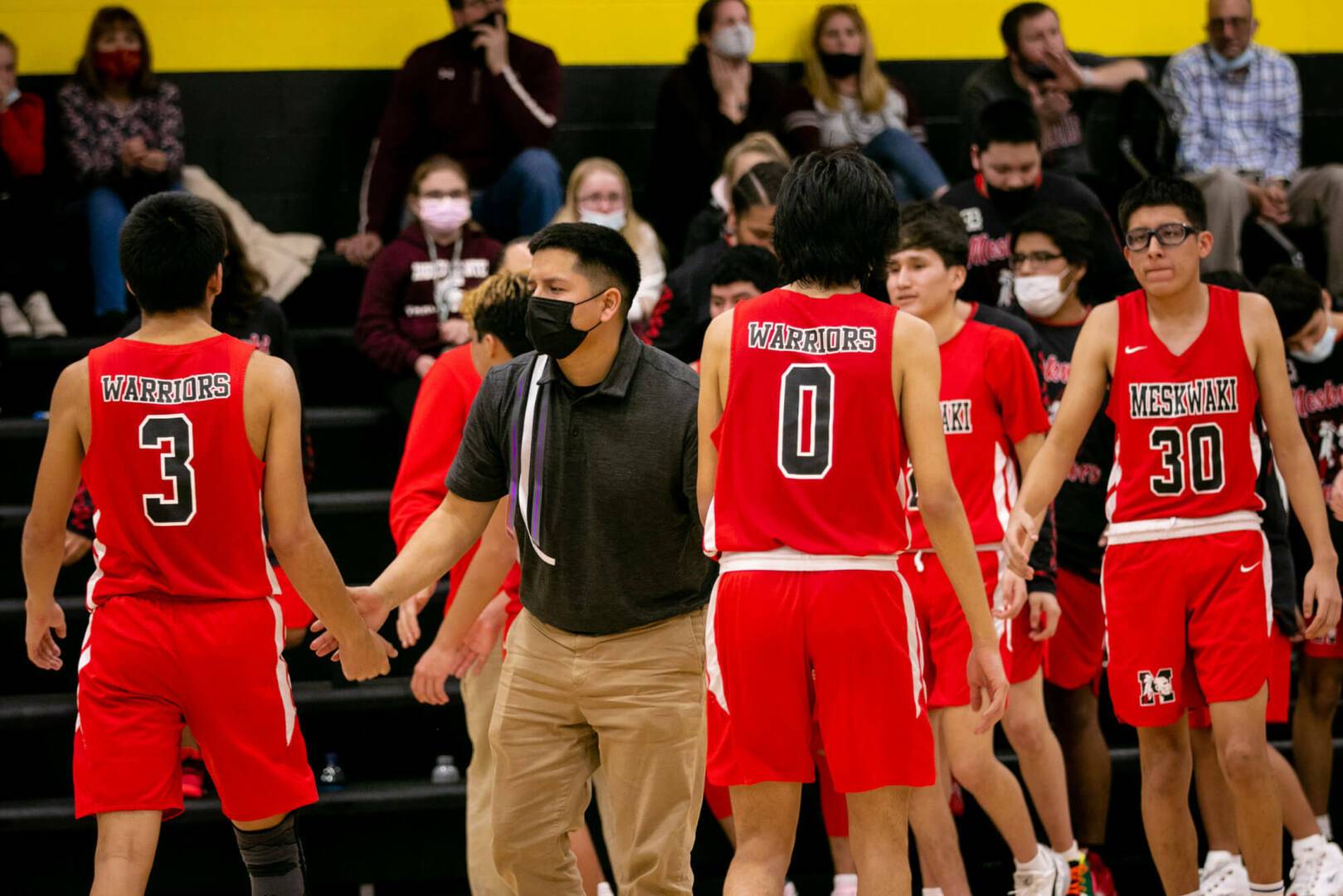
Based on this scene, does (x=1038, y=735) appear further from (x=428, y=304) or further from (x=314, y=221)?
(x=314, y=221)

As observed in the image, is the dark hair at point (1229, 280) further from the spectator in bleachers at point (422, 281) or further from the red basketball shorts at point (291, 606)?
the red basketball shorts at point (291, 606)

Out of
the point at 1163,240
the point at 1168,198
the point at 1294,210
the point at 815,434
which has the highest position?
the point at 1294,210

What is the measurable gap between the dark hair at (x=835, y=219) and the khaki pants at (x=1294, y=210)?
4.81 metres

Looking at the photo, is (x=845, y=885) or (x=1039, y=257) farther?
(x=1039, y=257)

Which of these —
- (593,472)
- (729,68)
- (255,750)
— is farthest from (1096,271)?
(255,750)

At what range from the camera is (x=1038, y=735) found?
570 centimetres

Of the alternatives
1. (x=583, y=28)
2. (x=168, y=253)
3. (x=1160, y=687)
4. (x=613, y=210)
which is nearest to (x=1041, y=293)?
(x=1160, y=687)

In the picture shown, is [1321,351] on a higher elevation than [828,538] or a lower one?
higher

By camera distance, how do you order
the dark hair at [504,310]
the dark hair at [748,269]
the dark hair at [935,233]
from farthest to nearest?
the dark hair at [748,269], the dark hair at [935,233], the dark hair at [504,310]

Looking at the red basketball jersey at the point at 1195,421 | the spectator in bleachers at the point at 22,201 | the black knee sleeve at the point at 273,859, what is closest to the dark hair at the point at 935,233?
the red basketball jersey at the point at 1195,421

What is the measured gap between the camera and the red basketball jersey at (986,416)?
5.45 meters

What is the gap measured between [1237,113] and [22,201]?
19.6 ft

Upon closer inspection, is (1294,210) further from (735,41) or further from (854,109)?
(735,41)

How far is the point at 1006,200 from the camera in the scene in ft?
23.7
